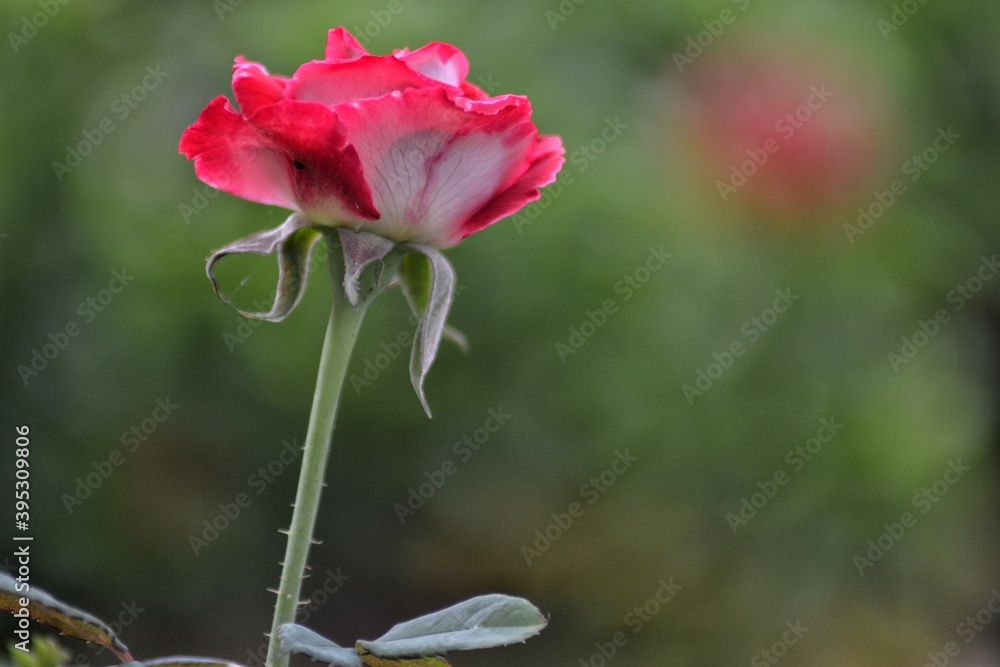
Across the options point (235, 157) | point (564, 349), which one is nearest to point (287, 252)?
point (235, 157)

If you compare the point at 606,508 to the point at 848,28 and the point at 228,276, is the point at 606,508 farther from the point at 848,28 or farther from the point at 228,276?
the point at 848,28

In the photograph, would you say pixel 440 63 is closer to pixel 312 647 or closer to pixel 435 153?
pixel 435 153

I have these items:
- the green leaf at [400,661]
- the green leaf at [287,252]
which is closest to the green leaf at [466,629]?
the green leaf at [400,661]

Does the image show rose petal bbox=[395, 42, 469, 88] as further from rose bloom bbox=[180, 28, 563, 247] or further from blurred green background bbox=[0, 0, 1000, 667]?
blurred green background bbox=[0, 0, 1000, 667]

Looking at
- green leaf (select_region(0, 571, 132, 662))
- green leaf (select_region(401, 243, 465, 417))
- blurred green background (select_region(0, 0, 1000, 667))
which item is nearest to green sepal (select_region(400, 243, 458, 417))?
green leaf (select_region(401, 243, 465, 417))

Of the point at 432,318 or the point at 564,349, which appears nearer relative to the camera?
the point at 432,318

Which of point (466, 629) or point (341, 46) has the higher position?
point (341, 46)
